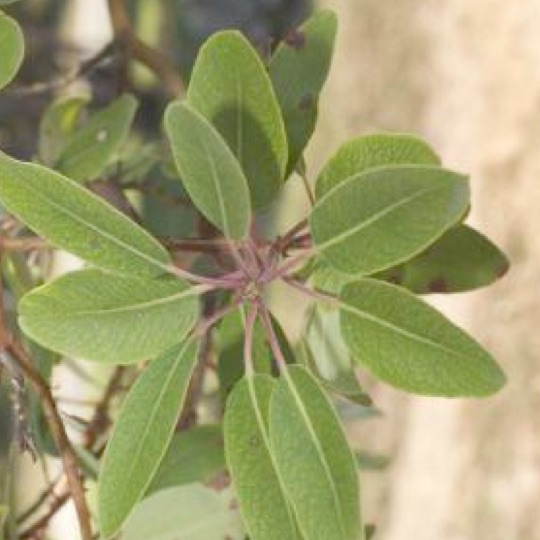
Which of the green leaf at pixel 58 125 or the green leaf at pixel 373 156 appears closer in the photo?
the green leaf at pixel 373 156

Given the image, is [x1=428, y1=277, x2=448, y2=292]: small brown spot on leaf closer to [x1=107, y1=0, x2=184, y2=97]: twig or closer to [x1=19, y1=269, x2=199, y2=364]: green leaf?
[x1=19, y1=269, x2=199, y2=364]: green leaf

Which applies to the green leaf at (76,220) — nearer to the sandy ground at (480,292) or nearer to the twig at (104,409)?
the twig at (104,409)

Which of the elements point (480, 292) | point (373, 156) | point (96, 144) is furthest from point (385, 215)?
point (480, 292)

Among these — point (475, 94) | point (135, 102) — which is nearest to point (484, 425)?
point (475, 94)

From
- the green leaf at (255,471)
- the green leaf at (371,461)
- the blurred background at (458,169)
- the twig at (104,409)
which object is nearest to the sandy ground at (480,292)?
the blurred background at (458,169)

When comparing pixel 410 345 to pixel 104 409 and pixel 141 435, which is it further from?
pixel 104 409

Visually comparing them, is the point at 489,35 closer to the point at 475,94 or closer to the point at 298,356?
the point at 475,94
